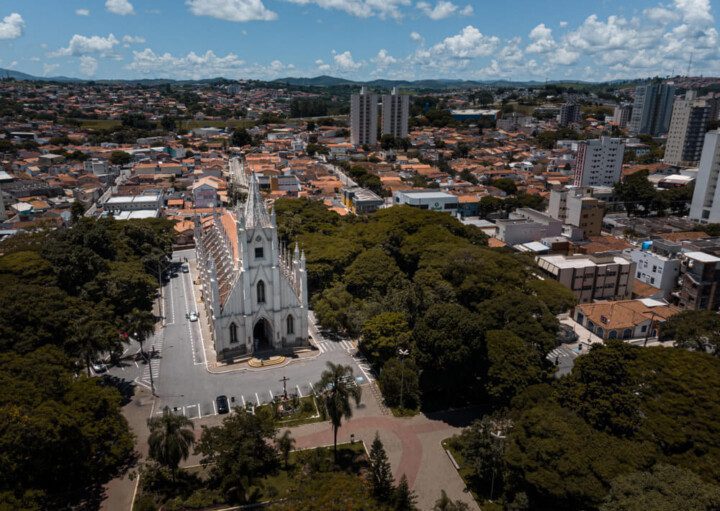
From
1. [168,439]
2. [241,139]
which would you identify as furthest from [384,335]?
[241,139]

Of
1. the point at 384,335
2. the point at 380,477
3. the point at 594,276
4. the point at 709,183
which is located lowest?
the point at 380,477

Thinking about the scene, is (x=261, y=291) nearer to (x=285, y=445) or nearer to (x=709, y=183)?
(x=285, y=445)

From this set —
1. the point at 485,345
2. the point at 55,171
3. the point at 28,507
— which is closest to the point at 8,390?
the point at 28,507

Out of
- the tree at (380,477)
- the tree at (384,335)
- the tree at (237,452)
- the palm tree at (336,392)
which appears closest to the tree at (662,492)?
the tree at (380,477)

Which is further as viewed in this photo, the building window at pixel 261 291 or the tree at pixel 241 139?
the tree at pixel 241 139

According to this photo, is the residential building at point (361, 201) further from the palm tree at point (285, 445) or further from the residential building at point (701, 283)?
the palm tree at point (285, 445)

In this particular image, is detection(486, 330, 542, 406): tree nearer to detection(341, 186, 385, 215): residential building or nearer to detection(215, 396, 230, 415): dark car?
detection(215, 396, 230, 415): dark car

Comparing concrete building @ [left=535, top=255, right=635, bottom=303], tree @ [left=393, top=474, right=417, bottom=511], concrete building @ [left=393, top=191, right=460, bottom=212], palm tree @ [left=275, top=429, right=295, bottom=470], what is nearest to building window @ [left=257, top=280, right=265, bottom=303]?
palm tree @ [left=275, top=429, right=295, bottom=470]
